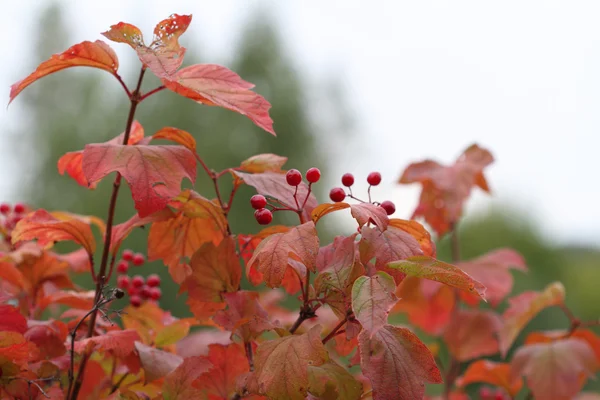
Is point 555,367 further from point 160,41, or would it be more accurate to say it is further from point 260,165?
point 160,41

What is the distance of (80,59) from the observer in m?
0.71

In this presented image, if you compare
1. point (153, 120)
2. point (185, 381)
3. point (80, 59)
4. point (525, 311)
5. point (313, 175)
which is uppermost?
point (80, 59)

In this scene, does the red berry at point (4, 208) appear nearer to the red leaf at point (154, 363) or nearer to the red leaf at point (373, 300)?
the red leaf at point (154, 363)

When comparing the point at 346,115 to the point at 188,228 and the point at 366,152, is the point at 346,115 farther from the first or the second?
the point at 188,228

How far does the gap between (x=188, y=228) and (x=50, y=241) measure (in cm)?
18

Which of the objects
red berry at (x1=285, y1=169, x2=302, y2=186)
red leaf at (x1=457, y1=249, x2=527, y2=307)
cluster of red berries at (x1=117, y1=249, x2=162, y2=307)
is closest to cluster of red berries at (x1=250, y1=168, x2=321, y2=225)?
red berry at (x1=285, y1=169, x2=302, y2=186)

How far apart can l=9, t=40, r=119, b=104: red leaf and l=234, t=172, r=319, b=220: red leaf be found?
201mm

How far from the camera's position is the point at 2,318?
25.7 inches

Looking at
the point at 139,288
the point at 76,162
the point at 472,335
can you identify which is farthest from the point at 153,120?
the point at 76,162

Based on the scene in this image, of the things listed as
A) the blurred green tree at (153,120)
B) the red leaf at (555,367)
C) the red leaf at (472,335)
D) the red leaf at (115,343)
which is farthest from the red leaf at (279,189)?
the blurred green tree at (153,120)

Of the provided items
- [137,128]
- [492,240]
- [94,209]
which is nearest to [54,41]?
[94,209]

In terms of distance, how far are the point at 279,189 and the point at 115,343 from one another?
251 mm

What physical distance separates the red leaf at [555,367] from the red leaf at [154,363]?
2.03 feet

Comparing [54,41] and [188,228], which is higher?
[54,41]
